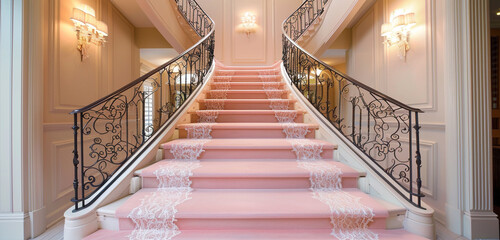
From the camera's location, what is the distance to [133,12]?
431 centimetres

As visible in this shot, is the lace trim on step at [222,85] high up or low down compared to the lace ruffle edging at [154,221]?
up

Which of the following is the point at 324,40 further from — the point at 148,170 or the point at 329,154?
the point at 148,170

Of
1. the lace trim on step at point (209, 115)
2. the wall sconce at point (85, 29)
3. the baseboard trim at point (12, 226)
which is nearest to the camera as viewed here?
the baseboard trim at point (12, 226)

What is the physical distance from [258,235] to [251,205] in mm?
212

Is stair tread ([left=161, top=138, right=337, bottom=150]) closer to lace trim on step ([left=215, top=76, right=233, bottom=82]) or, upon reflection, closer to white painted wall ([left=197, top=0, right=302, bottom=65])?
lace trim on step ([left=215, top=76, right=233, bottom=82])

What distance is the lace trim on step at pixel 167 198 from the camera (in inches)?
60.4

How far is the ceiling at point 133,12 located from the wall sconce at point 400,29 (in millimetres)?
4106

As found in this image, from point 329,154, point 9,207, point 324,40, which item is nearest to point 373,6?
point 324,40

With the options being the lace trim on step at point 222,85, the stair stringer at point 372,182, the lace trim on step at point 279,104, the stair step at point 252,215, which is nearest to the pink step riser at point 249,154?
the stair stringer at point 372,182

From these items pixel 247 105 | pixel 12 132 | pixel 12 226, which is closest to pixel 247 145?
pixel 247 105

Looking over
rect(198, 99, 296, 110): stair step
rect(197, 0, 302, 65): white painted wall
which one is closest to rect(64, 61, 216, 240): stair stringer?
rect(198, 99, 296, 110): stair step

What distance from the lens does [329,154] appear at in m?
2.37

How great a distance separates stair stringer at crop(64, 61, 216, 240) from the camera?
1.47m

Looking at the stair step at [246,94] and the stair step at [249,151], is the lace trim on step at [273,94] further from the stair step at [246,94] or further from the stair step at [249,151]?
the stair step at [249,151]
